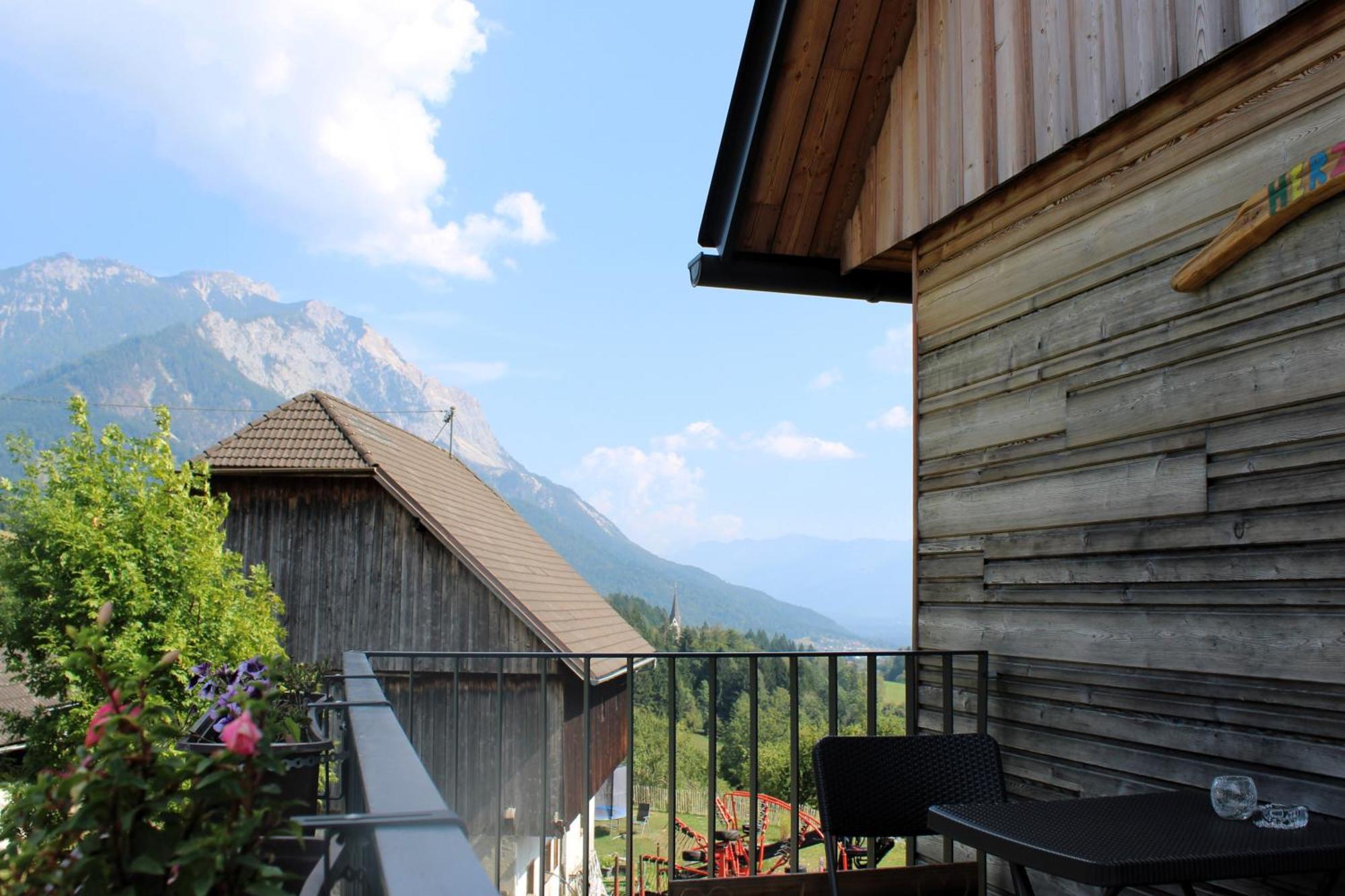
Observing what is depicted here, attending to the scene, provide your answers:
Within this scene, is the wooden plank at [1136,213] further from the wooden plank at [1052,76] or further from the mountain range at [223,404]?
the mountain range at [223,404]

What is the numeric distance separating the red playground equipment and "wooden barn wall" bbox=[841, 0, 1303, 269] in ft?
7.25

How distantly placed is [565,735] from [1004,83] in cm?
1325

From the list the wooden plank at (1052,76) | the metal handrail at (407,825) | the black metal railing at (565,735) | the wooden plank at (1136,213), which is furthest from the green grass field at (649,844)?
the metal handrail at (407,825)

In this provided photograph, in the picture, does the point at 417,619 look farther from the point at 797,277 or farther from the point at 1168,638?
the point at 1168,638

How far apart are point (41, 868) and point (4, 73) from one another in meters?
227

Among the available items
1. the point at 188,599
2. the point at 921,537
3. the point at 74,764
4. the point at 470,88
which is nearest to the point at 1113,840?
the point at 74,764

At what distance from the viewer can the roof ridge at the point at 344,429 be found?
16203 mm

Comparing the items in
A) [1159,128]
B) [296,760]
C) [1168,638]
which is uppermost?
[1159,128]

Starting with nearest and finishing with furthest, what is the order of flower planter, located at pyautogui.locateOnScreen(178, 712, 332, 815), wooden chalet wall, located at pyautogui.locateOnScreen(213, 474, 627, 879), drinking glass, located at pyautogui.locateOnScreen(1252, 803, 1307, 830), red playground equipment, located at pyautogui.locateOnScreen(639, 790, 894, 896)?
flower planter, located at pyautogui.locateOnScreen(178, 712, 332, 815) → drinking glass, located at pyautogui.locateOnScreen(1252, 803, 1307, 830) → red playground equipment, located at pyautogui.locateOnScreen(639, 790, 894, 896) → wooden chalet wall, located at pyautogui.locateOnScreen(213, 474, 627, 879)

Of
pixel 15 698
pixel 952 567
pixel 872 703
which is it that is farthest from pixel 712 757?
pixel 15 698

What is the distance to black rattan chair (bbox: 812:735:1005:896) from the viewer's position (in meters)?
2.48

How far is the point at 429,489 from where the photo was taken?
58.1 ft

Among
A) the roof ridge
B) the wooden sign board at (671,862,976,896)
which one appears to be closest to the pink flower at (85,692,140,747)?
the wooden sign board at (671,862,976,896)

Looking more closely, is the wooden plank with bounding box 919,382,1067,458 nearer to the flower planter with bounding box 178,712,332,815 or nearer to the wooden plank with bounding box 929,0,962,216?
the wooden plank with bounding box 929,0,962,216
